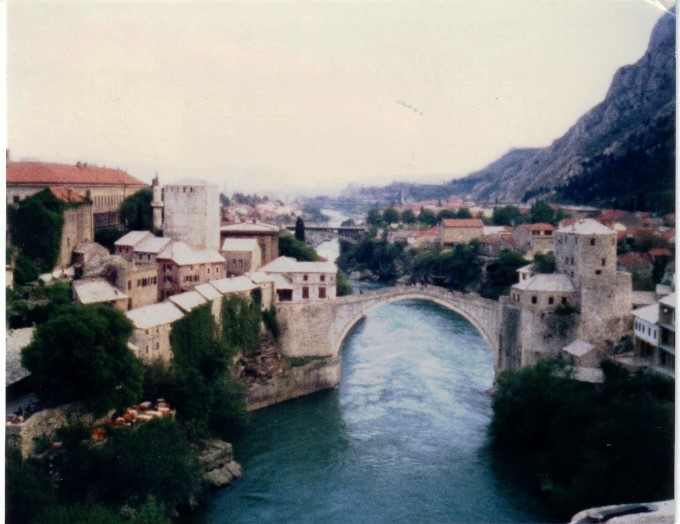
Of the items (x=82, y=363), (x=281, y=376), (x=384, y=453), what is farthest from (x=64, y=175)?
(x=384, y=453)

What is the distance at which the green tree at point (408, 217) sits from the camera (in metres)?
29.7

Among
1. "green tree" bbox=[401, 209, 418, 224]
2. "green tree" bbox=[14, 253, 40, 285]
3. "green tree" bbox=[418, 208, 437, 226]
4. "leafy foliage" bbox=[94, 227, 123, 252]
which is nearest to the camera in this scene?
"green tree" bbox=[14, 253, 40, 285]

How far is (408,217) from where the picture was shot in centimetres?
3002

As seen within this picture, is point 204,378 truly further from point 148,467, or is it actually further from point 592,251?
point 592,251

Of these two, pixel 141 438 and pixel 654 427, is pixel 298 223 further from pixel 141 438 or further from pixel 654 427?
pixel 654 427

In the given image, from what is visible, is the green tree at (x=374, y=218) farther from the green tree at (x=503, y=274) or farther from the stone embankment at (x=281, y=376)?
the stone embankment at (x=281, y=376)

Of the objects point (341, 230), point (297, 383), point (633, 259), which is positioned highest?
point (341, 230)

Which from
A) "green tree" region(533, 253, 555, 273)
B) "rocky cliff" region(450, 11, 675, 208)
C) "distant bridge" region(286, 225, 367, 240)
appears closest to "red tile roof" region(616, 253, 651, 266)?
"rocky cliff" region(450, 11, 675, 208)

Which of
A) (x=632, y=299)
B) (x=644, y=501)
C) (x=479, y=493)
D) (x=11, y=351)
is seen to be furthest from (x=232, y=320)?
(x=644, y=501)

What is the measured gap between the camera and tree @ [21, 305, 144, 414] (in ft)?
30.7

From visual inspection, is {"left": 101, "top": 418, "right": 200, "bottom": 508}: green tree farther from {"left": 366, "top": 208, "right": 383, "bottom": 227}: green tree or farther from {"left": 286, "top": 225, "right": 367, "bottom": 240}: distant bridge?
{"left": 366, "top": 208, "right": 383, "bottom": 227}: green tree

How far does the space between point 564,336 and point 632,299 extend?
1215 mm

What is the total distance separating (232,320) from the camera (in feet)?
44.3

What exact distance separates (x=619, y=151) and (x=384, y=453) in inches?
401
